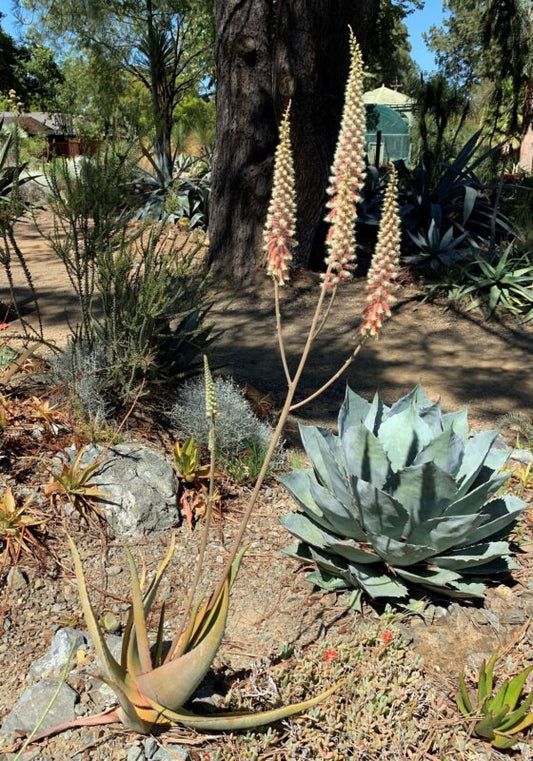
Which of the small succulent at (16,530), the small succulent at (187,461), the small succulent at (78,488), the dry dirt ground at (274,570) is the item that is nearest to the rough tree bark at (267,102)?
the dry dirt ground at (274,570)

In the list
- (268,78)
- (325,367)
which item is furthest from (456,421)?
(268,78)

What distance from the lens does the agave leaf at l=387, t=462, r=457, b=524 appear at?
7.96ft

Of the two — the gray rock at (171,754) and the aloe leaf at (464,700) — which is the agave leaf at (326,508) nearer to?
the aloe leaf at (464,700)

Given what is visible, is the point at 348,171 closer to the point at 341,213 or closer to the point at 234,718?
the point at 341,213

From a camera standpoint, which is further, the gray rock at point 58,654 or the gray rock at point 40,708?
the gray rock at point 58,654

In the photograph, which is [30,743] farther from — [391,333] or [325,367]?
[391,333]

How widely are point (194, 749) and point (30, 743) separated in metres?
0.51

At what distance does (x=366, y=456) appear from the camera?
2611mm

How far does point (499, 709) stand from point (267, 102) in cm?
743

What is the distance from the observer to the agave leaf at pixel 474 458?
2.72m

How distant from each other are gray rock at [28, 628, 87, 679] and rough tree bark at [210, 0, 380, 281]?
619 centimetres

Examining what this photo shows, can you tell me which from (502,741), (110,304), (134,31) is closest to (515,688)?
(502,741)

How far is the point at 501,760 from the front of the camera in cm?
211

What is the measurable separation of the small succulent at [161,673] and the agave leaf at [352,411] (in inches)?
46.9
